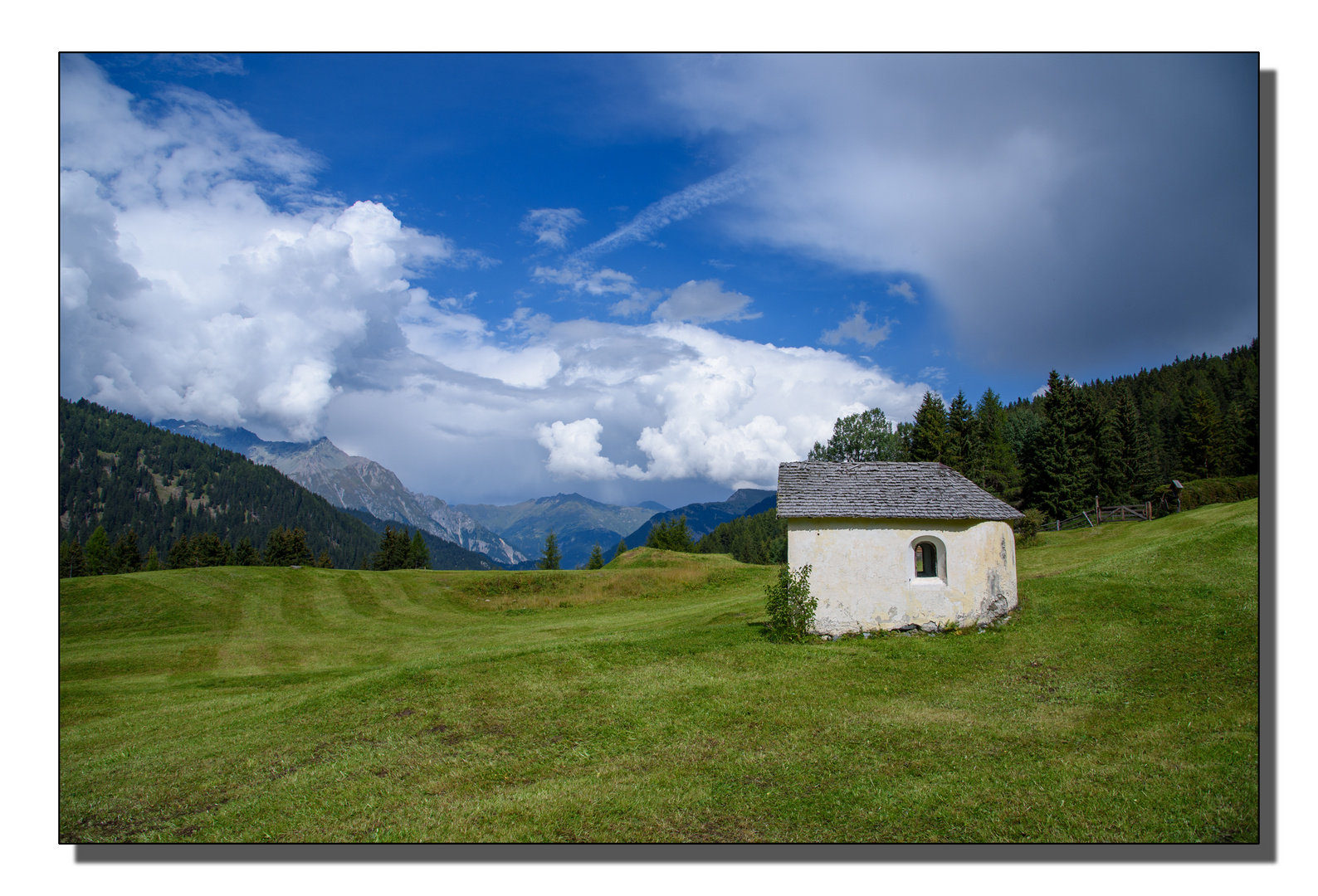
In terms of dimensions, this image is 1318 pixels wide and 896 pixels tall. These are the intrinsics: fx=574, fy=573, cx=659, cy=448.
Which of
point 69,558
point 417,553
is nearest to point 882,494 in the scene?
point 69,558

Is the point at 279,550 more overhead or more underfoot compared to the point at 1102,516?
more underfoot

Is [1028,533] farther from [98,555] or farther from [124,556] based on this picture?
[98,555]

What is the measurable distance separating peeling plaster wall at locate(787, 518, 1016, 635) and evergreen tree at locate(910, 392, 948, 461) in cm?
4660

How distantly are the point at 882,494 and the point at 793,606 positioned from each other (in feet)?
15.2

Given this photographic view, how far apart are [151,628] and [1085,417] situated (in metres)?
68.0

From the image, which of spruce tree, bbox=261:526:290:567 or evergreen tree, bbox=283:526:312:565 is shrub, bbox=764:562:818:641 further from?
evergreen tree, bbox=283:526:312:565

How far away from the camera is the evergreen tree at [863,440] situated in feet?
220

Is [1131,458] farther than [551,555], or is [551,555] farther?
[551,555]

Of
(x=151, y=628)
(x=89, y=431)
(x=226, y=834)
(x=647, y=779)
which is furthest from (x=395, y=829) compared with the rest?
(x=89, y=431)

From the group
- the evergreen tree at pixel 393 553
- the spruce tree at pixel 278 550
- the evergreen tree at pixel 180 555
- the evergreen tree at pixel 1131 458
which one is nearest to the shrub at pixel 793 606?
the evergreen tree at pixel 1131 458

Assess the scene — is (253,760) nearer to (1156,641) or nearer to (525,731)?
(525,731)

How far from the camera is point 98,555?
76500mm

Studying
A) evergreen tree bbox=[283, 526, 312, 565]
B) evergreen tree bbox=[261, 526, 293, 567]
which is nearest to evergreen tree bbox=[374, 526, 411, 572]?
evergreen tree bbox=[283, 526, 312, 565]

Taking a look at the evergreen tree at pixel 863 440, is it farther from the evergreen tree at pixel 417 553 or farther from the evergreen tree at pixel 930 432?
the evergreen tree at pixel 417 553
